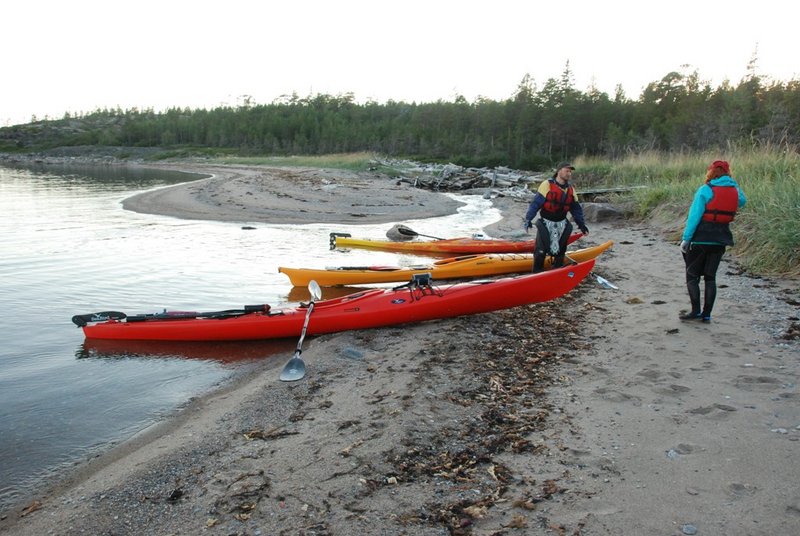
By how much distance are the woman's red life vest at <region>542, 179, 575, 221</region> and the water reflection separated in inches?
147

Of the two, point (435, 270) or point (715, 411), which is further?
point (435, 270)

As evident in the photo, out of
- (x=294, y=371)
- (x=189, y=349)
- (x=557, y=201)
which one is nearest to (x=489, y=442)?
(x=294, y=371)

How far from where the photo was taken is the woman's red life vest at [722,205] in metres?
4.96

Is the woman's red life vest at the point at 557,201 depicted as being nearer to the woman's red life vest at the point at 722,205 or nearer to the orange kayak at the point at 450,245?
the woman's red life vest at the point at 722,205

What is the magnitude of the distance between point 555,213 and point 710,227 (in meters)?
2.35

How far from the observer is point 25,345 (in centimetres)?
588

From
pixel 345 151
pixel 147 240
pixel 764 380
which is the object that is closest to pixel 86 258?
pixel 147 240

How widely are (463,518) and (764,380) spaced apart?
8.17ft

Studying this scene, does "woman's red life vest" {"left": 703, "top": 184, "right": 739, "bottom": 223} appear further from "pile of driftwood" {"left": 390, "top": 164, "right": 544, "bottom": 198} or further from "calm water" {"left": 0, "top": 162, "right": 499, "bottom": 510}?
"pile of driftwood" {"left": 390, "top": 164, "right": 544, "bottom": 198}

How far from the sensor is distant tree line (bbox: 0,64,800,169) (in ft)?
92.3

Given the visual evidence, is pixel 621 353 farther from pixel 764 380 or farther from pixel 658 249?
pixel 658 249

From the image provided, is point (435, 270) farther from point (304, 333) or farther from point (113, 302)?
point (113, 302)

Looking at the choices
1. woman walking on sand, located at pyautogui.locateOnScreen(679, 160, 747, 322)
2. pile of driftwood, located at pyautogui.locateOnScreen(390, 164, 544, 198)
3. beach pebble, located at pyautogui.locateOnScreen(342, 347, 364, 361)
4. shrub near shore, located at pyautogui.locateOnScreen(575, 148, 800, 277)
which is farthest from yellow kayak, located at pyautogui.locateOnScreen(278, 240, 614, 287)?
pile of driftwood, located at pyautogui.locateOnScreen(390, 164, 544, 198)

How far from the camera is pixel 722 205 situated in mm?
4957
